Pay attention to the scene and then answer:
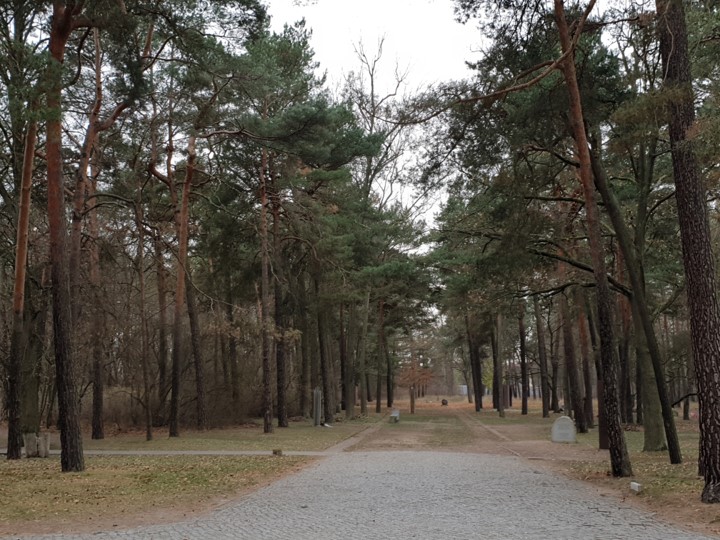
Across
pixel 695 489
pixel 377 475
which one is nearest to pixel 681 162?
pixel 695 489

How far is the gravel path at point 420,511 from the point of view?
6.95 metres

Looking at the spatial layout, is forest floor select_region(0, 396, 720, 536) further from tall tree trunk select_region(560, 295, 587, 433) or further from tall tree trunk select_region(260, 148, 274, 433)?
tall tree trunk select_region(560, 295, 587, 433)

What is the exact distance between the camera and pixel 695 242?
920 centimetres

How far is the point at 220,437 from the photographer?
23.1m

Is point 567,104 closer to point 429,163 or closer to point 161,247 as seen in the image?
point 429,163

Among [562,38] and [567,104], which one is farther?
[567,104]

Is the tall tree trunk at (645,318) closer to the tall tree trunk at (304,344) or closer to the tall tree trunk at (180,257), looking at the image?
the tall tree trunk at (180,257)

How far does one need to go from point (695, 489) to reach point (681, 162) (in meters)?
4.68

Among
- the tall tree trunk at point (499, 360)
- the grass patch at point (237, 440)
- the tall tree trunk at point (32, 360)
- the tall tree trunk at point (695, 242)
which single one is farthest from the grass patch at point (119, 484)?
the tall tree trunk at point (499, 360)

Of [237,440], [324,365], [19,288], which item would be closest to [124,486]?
[19,288]

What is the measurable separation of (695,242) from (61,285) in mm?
10789

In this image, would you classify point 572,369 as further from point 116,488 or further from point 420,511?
point 116,488

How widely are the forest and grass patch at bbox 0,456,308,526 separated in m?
1.14

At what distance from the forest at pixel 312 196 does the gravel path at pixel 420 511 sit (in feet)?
5.84
